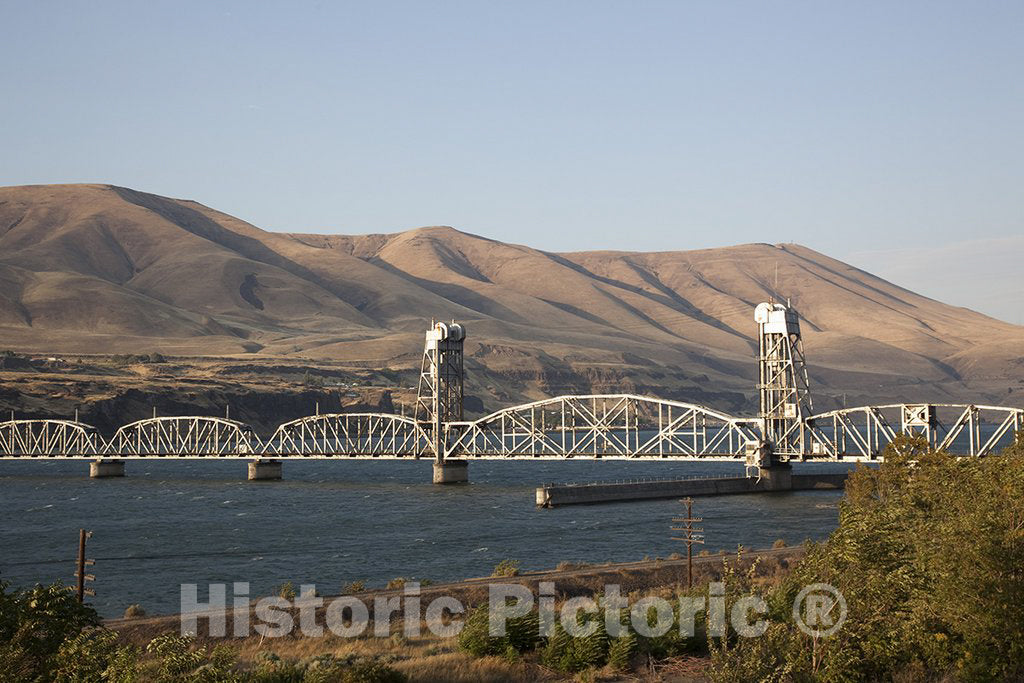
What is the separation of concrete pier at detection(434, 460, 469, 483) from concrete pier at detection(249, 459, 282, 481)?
2844 centimetres

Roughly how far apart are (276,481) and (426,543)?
249 feet

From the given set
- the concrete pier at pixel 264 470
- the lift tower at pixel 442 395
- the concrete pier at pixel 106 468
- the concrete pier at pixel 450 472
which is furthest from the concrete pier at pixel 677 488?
the concrete pier at pixel 106 468

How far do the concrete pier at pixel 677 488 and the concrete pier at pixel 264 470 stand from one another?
173 feet

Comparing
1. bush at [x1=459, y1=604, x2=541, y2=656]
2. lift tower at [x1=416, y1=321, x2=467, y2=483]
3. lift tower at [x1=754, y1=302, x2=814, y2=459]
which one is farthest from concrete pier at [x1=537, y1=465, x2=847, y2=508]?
bush at [x1=459, y1=604, x2=541, y2=656]

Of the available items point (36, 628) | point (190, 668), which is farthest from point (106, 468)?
point (190, 668)

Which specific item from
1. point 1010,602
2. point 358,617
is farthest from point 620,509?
point 1010,602

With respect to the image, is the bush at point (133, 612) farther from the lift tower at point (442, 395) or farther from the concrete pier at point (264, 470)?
the concrete pier at point (264, 470)

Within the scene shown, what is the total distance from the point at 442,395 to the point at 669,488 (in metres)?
48.9

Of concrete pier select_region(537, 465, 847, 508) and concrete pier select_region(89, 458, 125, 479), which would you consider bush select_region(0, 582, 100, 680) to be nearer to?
concrete pier select_region(537, 465, 847, 508)

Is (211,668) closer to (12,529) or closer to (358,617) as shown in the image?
(358,617)

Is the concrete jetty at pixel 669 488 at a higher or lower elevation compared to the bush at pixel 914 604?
lower

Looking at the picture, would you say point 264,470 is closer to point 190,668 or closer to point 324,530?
point 324,530

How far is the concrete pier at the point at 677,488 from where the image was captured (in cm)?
11994

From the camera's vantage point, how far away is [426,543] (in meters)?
90.9
